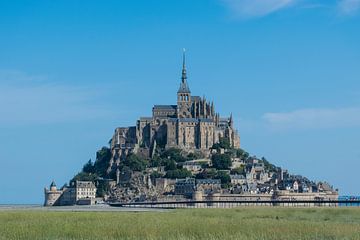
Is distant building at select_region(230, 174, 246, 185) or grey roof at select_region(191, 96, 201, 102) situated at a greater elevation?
grey roof at select_region(191, 96, 201, 102)

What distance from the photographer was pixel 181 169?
449 feet

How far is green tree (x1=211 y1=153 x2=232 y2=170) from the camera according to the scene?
138 meters

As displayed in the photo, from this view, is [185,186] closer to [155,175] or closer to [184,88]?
[155,175]

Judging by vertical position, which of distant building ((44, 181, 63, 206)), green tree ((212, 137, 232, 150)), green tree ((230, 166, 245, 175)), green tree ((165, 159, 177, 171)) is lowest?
distant building ((44, 181, 63, 206))

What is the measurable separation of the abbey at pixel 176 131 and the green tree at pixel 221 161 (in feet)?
13.9

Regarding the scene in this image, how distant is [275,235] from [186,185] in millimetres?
95184

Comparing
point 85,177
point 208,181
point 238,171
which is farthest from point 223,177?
point 85,177

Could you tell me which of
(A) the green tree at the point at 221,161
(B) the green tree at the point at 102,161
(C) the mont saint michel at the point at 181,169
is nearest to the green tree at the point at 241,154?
(C) the mont saint michel at the point at 181,169

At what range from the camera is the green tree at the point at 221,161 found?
137625 millimetres

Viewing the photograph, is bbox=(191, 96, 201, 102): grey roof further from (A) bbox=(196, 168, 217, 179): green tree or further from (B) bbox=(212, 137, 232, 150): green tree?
(A) bbox=(196, 168, 217, 179): green tree

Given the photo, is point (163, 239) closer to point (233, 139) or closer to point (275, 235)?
point (275, 235)

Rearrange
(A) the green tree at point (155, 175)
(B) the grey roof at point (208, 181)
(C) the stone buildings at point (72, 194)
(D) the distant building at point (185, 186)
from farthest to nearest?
(A) the green tree at point (155, 175), (C) the stone buildings at point (72, 194), (B) the grey roof at point (208, 181), (D) the distant building at point (185, 186)

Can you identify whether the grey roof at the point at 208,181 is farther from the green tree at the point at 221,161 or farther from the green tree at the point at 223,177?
the green tree at the point at 221,161

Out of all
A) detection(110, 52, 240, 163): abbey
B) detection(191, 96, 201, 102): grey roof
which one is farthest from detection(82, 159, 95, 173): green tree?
detection(191, 96, 201, 102): grey roof
